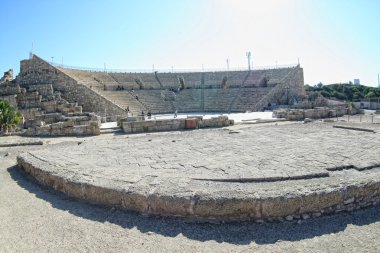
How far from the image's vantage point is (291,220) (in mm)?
4812

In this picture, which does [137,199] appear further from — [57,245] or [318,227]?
[318,227]

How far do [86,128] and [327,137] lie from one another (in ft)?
39.2

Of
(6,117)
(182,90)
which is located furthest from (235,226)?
(182,90)

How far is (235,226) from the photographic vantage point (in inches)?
184

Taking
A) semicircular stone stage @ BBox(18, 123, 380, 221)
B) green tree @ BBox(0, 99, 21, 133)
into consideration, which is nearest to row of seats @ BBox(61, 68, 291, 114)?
green tree @ BBox(0, 99, 21, 133)

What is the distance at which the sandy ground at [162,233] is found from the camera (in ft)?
13.4

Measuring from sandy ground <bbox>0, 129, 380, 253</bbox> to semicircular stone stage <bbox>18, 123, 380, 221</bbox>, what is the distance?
9.4 inches

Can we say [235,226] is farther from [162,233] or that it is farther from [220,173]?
[220,173]

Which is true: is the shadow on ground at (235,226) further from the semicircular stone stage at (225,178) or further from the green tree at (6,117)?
the green tree at (6,117)

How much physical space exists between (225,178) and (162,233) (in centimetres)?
184

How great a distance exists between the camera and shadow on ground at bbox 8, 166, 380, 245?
4.34 metres

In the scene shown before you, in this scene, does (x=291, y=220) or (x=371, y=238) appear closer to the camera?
(x=371, y=238)

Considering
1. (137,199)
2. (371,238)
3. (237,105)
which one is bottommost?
(371,238)

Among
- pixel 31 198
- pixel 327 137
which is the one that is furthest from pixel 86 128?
pixel 327 137
